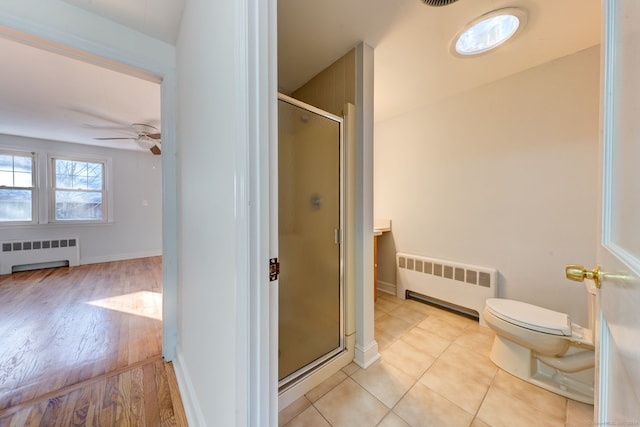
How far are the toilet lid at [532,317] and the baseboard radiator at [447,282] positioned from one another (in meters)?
0.42

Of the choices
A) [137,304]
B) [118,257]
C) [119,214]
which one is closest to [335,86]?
[137,304]

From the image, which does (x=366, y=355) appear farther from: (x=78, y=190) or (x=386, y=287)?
(x=78, y=190)

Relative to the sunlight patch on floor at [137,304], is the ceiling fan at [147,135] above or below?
above

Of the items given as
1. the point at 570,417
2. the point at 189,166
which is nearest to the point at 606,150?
the point at 570,417

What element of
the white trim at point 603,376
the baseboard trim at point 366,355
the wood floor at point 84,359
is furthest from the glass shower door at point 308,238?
the white trim at point 603,376

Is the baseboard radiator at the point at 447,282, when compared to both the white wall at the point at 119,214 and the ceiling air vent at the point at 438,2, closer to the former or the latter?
the ceiling air vent at the point at 438,2

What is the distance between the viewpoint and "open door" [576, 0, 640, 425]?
0.38m

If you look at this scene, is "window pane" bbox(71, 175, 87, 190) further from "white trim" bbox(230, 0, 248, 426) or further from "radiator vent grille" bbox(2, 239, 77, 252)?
"white trim" bbox(230, 0, 248, 426)

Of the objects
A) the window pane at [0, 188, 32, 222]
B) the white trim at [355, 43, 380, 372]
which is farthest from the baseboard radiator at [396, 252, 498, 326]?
the window pane at [0, 188, 32, 222]

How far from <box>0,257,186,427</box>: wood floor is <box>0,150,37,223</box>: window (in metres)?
1.28

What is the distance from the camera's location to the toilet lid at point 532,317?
50.1 inches

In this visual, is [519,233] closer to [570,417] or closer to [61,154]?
[570,417]

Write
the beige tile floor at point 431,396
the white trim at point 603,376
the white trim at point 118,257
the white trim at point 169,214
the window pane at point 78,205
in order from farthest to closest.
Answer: the white trim at point 118,257, the window pane at point 78,205, the white trim at point 169,214, the beige tile floor at point 431,396, the white trim at point 603,376

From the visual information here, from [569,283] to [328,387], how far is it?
76.1 inches
